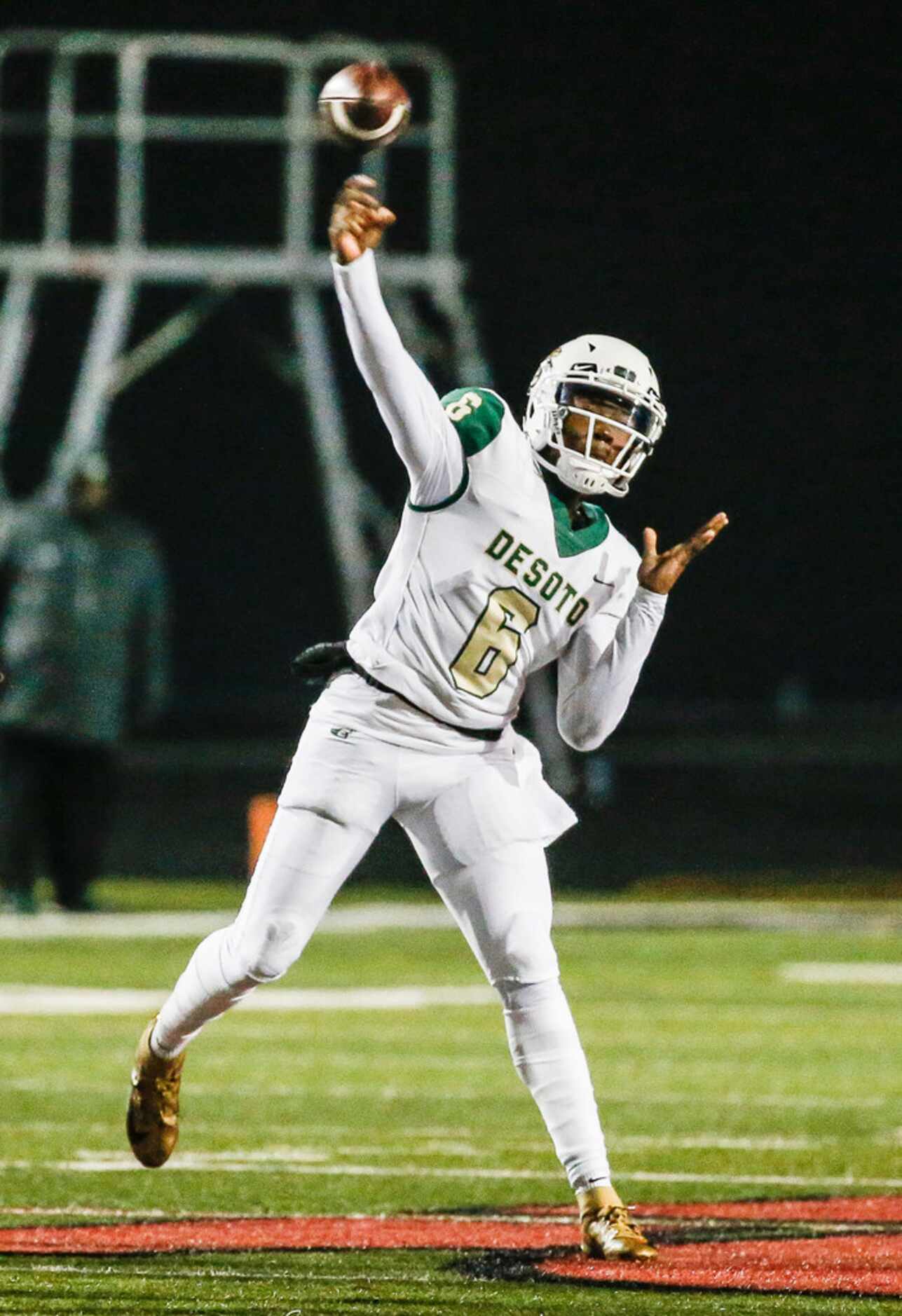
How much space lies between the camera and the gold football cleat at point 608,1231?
529 cm

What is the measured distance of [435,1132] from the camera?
24.6 feet

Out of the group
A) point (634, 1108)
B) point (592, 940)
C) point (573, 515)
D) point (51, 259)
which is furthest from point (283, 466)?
point (573, 515)

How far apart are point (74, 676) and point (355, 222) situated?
799cm

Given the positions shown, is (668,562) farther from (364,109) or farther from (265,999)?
(265,999)

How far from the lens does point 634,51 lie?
2430 cm

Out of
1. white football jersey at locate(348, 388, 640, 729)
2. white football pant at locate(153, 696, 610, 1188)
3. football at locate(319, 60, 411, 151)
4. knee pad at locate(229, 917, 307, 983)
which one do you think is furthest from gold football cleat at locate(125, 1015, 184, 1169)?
football at locate(319, 60, 411, 151)

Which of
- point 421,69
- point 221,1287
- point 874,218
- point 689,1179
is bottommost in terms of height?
point 874,218

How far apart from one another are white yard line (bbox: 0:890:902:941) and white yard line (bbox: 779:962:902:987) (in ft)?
5.67

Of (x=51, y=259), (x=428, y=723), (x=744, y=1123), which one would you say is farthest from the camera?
(x=51, y=259)

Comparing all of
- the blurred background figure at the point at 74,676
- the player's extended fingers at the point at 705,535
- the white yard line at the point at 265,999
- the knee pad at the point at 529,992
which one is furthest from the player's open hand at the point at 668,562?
the blurred background figure at the point at 74,676

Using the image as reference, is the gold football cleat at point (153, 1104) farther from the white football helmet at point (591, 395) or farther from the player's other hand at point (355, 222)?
the player's other hand at point (355, 222)

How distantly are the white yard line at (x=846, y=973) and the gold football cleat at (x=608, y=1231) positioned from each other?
621 cm

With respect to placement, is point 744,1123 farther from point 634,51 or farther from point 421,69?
point 634,51

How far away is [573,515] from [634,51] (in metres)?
19.3
